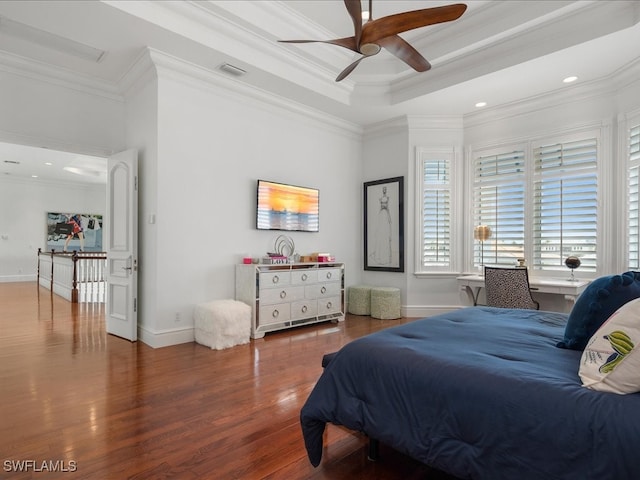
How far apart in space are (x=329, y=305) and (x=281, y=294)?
3.09 ft

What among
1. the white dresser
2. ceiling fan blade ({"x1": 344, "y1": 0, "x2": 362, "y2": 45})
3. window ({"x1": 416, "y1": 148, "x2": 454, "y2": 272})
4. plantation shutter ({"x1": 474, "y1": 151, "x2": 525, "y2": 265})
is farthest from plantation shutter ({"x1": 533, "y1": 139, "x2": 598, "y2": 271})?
ceiling fan blade ({"x1": 344, "y1": 0, "x2": 362, "y2": 45})

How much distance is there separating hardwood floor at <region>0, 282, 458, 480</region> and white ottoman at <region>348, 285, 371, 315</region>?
63.4 inches

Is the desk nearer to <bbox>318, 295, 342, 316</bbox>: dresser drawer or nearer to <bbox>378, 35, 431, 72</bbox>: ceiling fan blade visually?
<bbox>318, 295, 342, 316</bbox>: dresser drawer

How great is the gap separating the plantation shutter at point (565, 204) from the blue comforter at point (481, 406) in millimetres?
3183

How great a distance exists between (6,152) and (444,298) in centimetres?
952

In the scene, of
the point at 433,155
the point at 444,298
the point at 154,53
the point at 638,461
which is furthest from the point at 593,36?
the point at 154,53

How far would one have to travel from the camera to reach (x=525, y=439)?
1.27m

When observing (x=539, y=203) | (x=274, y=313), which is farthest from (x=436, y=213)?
(x=274, y=313)

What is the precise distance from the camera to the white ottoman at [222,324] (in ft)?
13.1

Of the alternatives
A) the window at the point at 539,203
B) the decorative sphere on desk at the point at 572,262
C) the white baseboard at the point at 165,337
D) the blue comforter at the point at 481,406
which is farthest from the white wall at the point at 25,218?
the decorative sphere on desk at the point at 572,262

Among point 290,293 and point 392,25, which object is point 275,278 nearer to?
point 290,293

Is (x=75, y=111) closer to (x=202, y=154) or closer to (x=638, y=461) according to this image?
(x=202, y=154)

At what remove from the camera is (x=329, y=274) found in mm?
5348

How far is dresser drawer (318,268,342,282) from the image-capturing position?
5.23m
